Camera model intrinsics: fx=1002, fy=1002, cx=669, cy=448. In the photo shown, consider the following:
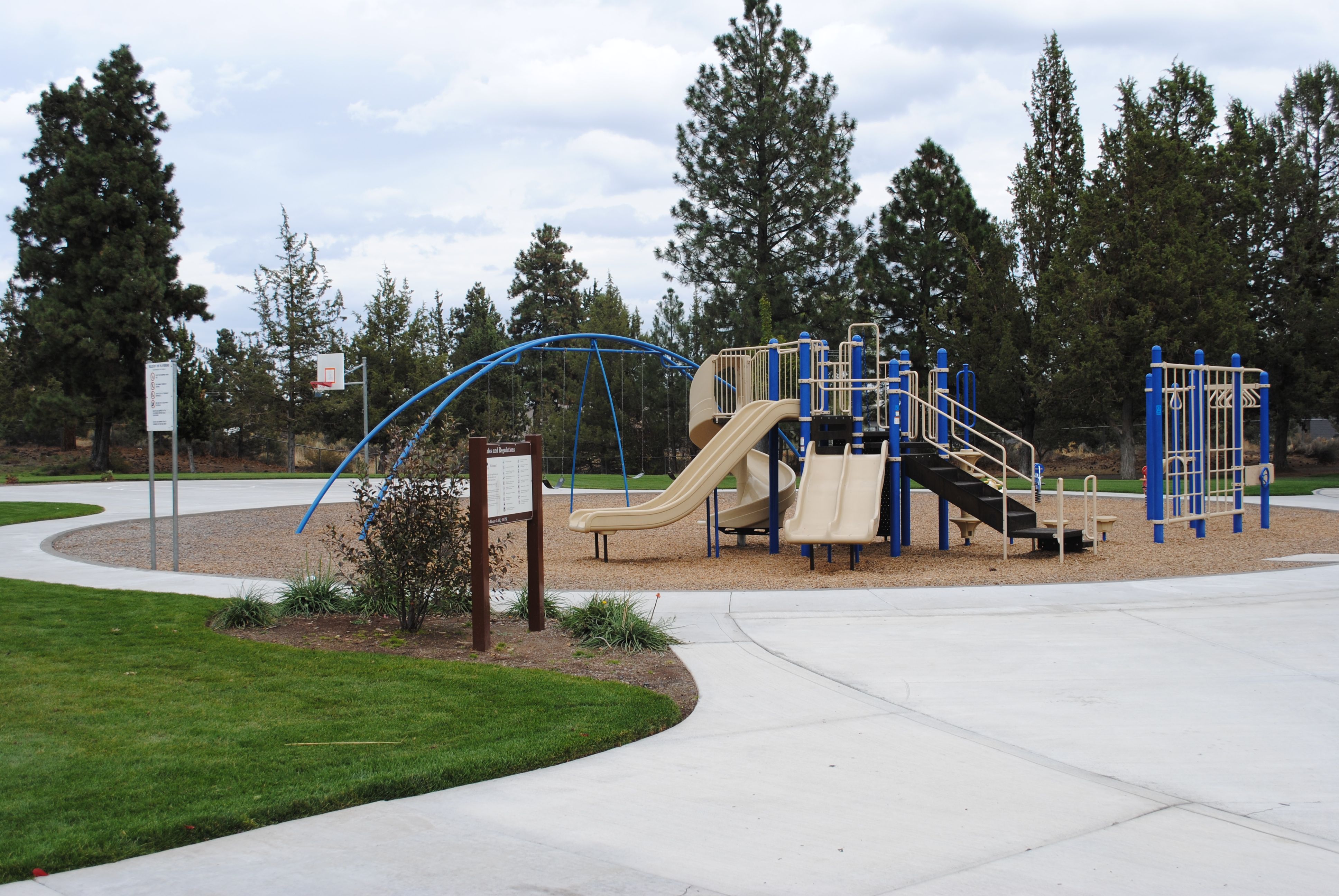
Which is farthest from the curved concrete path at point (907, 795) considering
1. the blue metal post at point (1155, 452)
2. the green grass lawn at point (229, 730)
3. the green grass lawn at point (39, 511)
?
the green grass lawn at point (39, 511)

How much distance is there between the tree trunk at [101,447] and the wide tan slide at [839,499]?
1442 inches

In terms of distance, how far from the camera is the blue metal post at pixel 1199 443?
52.2 feet

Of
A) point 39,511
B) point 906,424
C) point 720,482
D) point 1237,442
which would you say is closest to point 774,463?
point 720,482

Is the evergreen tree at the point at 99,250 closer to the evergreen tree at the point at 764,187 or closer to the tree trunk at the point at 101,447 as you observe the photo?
the tree trunk at the point at 101,447

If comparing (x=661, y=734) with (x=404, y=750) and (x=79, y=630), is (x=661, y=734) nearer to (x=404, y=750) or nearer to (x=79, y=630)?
(x=404, y=750)

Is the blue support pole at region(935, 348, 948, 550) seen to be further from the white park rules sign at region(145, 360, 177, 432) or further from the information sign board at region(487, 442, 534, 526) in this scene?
the white park rules sign at region(145, 360, 177, 432)

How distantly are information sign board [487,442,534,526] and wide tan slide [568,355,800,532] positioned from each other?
486 cm

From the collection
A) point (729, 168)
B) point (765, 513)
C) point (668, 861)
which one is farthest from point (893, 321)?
point (668, 861)

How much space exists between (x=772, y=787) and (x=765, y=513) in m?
11.2

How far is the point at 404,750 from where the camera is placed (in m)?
5.11

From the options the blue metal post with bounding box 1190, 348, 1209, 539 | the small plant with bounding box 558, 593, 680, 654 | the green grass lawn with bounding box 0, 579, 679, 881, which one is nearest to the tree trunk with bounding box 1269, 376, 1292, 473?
the blue metal post with bounding box 1190, 348, 1209, 539

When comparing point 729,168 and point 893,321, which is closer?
point 729,168

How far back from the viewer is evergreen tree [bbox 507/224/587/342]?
58656mm

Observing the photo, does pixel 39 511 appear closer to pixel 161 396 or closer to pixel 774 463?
pixel 161 396
